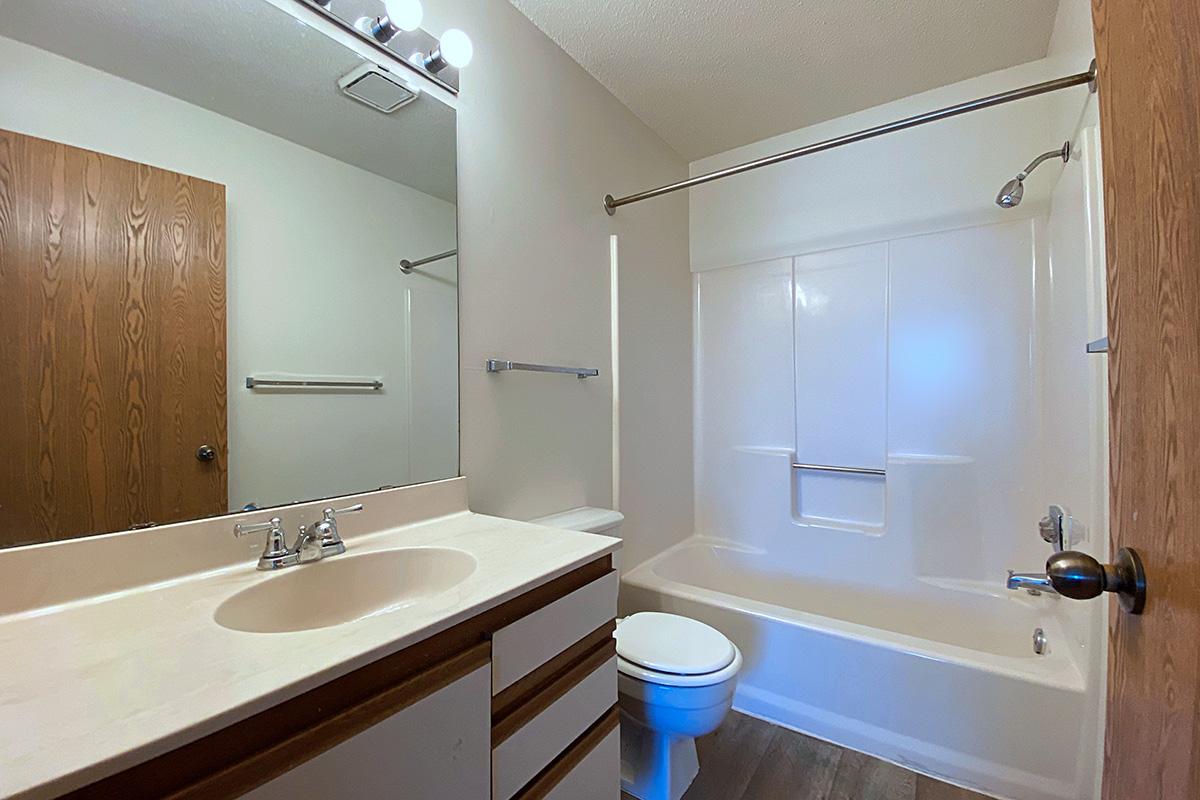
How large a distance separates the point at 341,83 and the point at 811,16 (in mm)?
1506

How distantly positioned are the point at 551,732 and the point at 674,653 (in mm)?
602

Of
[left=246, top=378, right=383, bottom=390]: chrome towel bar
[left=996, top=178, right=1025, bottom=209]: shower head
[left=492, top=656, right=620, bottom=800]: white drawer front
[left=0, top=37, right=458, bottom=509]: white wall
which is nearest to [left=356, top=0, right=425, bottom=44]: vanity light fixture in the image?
[left=0, top=37, right=458, bottom=509]: white wall

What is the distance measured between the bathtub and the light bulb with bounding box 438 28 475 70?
1.91 m

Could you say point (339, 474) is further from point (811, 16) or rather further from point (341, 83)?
point (811, 16)

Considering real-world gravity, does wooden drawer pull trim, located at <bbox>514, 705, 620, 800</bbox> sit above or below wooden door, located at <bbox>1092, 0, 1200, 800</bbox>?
below

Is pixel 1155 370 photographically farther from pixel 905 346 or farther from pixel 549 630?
pixel 905 346

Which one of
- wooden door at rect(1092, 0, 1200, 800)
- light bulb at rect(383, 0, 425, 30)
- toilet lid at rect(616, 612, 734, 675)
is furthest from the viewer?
toilet lid at rect(616, 612, 734, 675)

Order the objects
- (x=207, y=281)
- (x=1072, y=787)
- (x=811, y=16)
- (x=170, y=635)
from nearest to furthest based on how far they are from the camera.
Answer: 1. (x=170, y=635)
2. (x=207, y=281)
3. (x=1072, y=787)
4. (x=811, y=16)

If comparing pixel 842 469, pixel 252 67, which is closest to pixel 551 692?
pixel 252 67

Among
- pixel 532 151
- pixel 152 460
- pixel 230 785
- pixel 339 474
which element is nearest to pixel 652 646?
pixel 339 474

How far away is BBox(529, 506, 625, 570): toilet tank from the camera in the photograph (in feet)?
5.37

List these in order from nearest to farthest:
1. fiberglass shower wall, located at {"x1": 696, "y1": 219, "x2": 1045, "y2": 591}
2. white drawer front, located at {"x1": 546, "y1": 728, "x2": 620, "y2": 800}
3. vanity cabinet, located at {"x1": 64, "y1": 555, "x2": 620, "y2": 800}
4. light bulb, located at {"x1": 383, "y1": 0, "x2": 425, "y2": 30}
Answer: vanity cabinet, located at {"x1": 64, "y1": 555, "x2": 620, "y2": 800} → white drawer front, located at {"x1": 546, "y1": 728, "x2": 620, "y2": 800} → light bulb, located at {"x1": 383, "y1": 0, "x2": 425, "y2": 30} → fiberglass shower wall, located at {"x1": 696, "y1": 219, "x2": 1045, "y2": 591}

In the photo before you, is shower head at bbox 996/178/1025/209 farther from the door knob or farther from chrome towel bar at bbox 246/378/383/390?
chrome towel bar at bbox 246/378/383/390

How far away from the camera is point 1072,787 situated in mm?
1333
